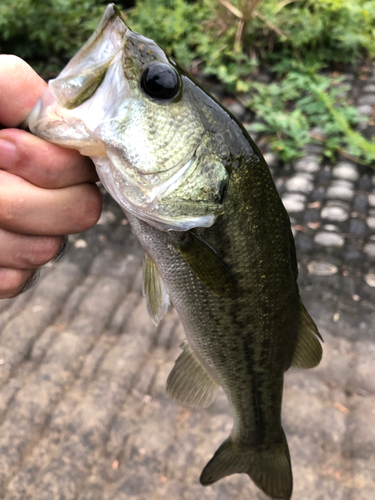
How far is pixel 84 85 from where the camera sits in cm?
99

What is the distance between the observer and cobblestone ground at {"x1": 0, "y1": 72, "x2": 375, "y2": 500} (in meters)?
2.15

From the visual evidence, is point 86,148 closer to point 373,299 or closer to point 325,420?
point 325,420

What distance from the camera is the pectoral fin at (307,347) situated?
1542 millimetres

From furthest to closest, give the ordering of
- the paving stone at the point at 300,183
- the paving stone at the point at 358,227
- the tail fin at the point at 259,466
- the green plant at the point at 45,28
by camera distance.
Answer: the green plant at the point at 45,28 → the paving stone at the point at 300,183 → the paving stone at the point at 358,227 → the tail fin at the point at 259,466

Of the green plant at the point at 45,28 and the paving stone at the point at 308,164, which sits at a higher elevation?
the green plant at the point at 45,28

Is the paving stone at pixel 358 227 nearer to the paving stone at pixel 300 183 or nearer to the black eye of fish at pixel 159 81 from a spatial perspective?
the paving stone at pixel 300 183

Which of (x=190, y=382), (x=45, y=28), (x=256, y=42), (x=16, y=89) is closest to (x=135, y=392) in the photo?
(x=190, y=382)

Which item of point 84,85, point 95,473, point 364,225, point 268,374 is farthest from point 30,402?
point 364,225

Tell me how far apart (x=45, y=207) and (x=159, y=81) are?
51 cm

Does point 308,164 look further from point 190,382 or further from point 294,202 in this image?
point 190,382

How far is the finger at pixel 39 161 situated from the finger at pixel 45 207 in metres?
0.03

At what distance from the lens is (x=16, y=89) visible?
3.62 ft

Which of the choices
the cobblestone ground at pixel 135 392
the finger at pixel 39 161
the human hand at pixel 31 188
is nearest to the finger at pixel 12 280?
the human hand at pixel 31 188

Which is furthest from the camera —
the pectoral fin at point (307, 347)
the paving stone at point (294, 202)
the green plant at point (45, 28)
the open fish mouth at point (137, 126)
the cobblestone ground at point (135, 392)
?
the green plant at point (45, 28)
